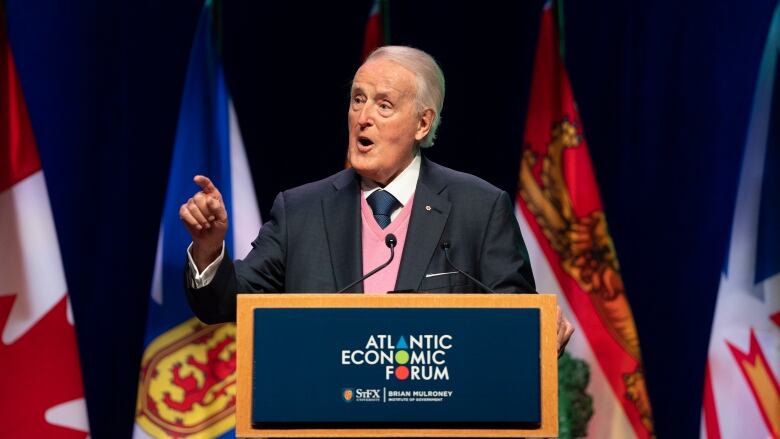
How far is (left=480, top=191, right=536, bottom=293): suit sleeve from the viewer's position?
2.31 metres

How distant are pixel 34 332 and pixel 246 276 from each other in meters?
1.76

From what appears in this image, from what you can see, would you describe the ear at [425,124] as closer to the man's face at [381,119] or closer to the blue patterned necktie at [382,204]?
the man's face at [381,119]

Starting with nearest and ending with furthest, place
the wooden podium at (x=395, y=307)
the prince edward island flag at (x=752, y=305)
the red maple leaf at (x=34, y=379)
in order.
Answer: the wooden podium at (x=395, y=307)
the red maple leaf at (x=34, y=379)
the prince edward island flag at (x=752, y=305)

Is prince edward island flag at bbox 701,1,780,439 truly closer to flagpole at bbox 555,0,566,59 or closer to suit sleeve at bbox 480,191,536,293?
flagpole at bbox 555,0,566,59

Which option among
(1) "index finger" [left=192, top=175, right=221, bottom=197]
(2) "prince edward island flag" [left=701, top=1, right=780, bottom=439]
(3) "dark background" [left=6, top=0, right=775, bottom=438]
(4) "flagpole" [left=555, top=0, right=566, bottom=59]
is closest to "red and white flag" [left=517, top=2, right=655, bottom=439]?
(4) "flagpole" [left=555, top=0, right=566, bottom=59]

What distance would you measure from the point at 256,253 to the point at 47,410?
1.76 meters

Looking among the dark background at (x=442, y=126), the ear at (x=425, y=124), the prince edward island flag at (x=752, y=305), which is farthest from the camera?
the dark background at (x=442, y=126)

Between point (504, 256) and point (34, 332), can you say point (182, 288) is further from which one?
point (504, 256)

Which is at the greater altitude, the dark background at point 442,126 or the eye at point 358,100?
the dark background at point 442,126

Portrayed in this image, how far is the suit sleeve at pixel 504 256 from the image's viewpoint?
7.58 ft

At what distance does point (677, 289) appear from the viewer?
4148mm

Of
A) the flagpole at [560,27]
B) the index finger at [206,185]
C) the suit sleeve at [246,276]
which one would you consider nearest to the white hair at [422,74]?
the suit sleeve at [246,276]

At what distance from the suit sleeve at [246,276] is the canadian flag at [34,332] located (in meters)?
1.66

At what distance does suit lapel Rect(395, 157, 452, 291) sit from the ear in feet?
0.25
